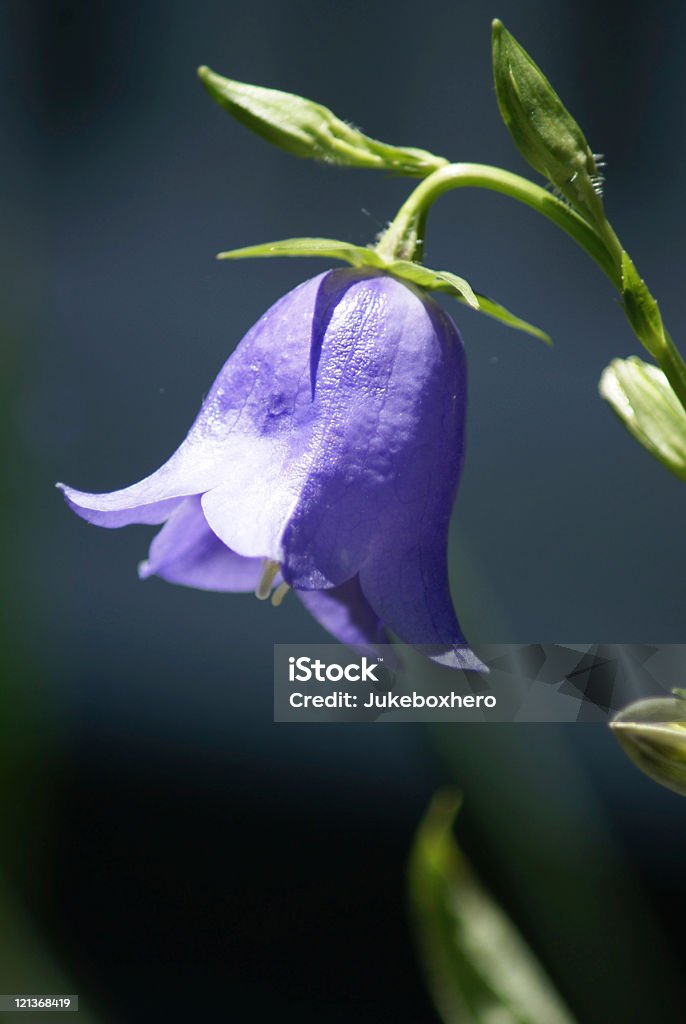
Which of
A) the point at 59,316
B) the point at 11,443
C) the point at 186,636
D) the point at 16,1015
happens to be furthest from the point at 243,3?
the point at 16,1015

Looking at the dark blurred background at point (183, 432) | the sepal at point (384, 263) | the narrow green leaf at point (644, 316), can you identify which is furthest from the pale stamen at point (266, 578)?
the dark blurred background at point (183, 432)

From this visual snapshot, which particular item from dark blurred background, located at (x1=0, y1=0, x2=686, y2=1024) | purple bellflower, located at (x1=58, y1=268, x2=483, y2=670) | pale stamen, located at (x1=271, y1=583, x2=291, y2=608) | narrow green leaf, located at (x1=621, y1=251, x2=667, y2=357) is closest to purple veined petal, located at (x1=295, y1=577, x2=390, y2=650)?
pale stamen, located at (x1=271, y1=583, x2=291, y2=608)

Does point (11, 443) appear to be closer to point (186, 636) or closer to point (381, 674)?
→ point (186, 636)

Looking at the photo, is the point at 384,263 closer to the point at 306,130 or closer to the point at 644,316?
the point at 306,130

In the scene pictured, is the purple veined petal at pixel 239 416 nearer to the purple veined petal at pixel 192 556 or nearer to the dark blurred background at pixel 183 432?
the purple veined petal at pixel 192 556

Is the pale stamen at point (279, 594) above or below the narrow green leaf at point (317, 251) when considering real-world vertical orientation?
below
